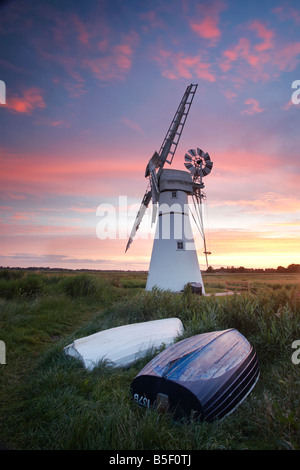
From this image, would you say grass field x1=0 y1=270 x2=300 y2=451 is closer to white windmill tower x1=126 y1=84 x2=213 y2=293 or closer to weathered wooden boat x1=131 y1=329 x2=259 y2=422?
weathered wooden boat x1=131 y1=329 x2=259 y2=422

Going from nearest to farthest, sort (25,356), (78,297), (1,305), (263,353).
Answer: (263,353)
(25,356)
(1,305)
(78,297)

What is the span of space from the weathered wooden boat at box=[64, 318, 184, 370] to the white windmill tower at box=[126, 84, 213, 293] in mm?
10611

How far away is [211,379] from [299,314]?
3.92 metres

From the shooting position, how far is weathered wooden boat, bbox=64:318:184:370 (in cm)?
566

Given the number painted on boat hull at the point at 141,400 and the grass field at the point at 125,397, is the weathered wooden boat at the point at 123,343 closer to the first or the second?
the grass field at the point at 125,397

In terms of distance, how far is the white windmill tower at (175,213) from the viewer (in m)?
18.3

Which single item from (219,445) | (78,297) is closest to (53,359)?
(219,445)

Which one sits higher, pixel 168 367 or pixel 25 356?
pixel 168 367

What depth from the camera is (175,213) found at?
18984mm

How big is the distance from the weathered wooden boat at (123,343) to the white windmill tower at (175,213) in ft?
34.8

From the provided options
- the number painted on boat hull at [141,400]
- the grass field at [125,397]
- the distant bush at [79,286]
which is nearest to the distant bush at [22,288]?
the distant bush at [79,286]

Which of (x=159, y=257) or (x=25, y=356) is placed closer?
(x=25, y=356)

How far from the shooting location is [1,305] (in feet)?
33.4
